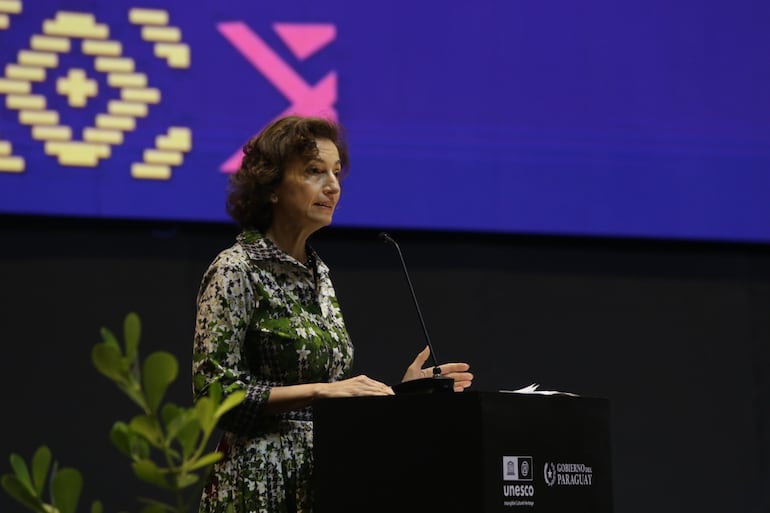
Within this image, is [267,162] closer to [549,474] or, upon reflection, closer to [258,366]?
[258,366]

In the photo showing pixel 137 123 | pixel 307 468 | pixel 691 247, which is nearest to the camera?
pixel 307 468

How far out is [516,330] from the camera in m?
4.19

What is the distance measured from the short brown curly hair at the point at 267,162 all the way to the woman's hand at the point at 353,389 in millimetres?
462

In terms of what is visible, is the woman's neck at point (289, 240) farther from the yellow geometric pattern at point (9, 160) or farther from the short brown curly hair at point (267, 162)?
the yellow geometric pattern at point (9, 160)

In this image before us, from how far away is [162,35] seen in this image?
12.5 ft

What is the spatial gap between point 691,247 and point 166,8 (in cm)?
213

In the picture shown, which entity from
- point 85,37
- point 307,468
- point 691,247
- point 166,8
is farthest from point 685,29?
point 307,468

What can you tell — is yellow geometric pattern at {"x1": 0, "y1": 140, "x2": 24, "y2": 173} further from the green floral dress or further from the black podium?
the black podium

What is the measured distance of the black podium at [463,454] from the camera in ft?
5.78

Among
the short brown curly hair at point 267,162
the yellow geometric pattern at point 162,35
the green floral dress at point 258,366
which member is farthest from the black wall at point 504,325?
the green floral dress at point 258,366

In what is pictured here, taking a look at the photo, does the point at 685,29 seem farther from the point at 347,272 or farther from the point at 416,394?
the point at 416,394

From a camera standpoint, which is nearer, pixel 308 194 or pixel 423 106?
pixel 308 194

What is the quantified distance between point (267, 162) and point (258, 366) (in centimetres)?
44

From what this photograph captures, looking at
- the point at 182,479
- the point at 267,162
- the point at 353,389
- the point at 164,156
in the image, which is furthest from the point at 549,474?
the point at 164,156
